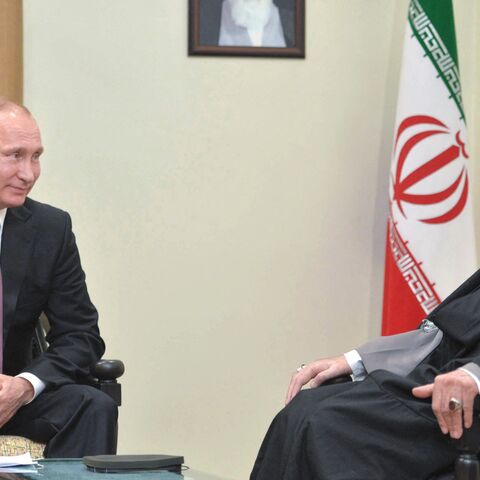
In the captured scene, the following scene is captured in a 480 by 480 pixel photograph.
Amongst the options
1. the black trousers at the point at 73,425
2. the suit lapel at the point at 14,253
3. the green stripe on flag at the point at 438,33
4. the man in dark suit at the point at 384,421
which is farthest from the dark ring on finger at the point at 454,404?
the green stripe on flag at the point at 438,33

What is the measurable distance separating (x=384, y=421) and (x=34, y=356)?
138cm

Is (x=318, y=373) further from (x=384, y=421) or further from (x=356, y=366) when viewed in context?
(x=384, y=421)

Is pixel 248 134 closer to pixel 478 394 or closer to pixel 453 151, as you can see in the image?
pixel 453 151

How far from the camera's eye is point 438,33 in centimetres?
470

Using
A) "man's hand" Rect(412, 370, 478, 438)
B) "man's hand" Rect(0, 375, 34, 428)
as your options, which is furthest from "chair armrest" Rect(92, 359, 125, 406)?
"man's hand" Rect(412, 370, 478, 438)

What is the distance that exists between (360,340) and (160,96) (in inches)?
57.1

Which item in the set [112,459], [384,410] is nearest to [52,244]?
[112,459]

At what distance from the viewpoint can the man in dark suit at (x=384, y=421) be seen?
9.36 ft

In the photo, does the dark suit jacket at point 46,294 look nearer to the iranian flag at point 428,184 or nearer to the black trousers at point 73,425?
the black trousers at point 73,425

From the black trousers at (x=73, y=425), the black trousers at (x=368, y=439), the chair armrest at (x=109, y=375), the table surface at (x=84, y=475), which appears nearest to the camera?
the table surface at (x=84, y=475)

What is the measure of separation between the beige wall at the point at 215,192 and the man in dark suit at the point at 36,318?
99 centimetres

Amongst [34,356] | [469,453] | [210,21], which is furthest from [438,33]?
[469,453]

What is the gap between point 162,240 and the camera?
16.0 ft

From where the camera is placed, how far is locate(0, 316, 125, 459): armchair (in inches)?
130
